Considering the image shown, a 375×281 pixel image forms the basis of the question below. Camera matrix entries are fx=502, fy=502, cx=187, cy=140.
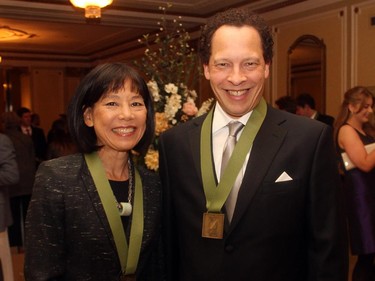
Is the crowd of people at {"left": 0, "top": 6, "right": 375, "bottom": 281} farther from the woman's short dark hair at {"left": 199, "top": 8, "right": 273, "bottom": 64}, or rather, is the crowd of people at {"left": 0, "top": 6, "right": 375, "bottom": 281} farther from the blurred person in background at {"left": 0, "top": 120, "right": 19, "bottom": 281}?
the blurred person in background at {"left": 0, "top": 120, "right": 19, "bottom": 281}

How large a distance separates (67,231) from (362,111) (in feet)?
9.14

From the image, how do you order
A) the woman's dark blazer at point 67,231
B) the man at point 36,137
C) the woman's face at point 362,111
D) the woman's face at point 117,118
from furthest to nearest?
the man at point 36,137, the woman's face at point 362,111, the woman's face at point 117,118, the woman's dark blazer at point 67,231

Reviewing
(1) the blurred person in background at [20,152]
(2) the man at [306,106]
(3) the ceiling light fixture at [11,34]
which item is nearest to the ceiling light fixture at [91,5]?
(1) the blurred person in background at [20,152]

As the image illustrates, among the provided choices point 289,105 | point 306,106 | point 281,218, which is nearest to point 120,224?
point 281,218

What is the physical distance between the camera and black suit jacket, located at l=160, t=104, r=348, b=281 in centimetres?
159

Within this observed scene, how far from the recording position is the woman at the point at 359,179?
11.8 ft

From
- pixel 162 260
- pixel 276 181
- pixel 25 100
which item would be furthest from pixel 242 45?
pixel 25 100

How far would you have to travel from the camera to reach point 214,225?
1.59 metres

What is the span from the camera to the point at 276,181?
1.60 m

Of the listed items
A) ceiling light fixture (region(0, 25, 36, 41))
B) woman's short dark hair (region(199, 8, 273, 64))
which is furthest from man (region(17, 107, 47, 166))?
woman's short dark hair (region(199, 8, 273, 64))

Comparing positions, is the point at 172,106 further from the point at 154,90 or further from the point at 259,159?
the point at 259,159

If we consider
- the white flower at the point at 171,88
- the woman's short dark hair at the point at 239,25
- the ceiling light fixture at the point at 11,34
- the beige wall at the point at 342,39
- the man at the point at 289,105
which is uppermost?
the ceiling light fixture at the point at 11,34

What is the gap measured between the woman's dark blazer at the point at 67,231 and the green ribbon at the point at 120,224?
17 mm

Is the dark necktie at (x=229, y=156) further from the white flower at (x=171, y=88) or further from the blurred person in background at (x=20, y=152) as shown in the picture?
the blurred person in background at (x=20, y=152)
